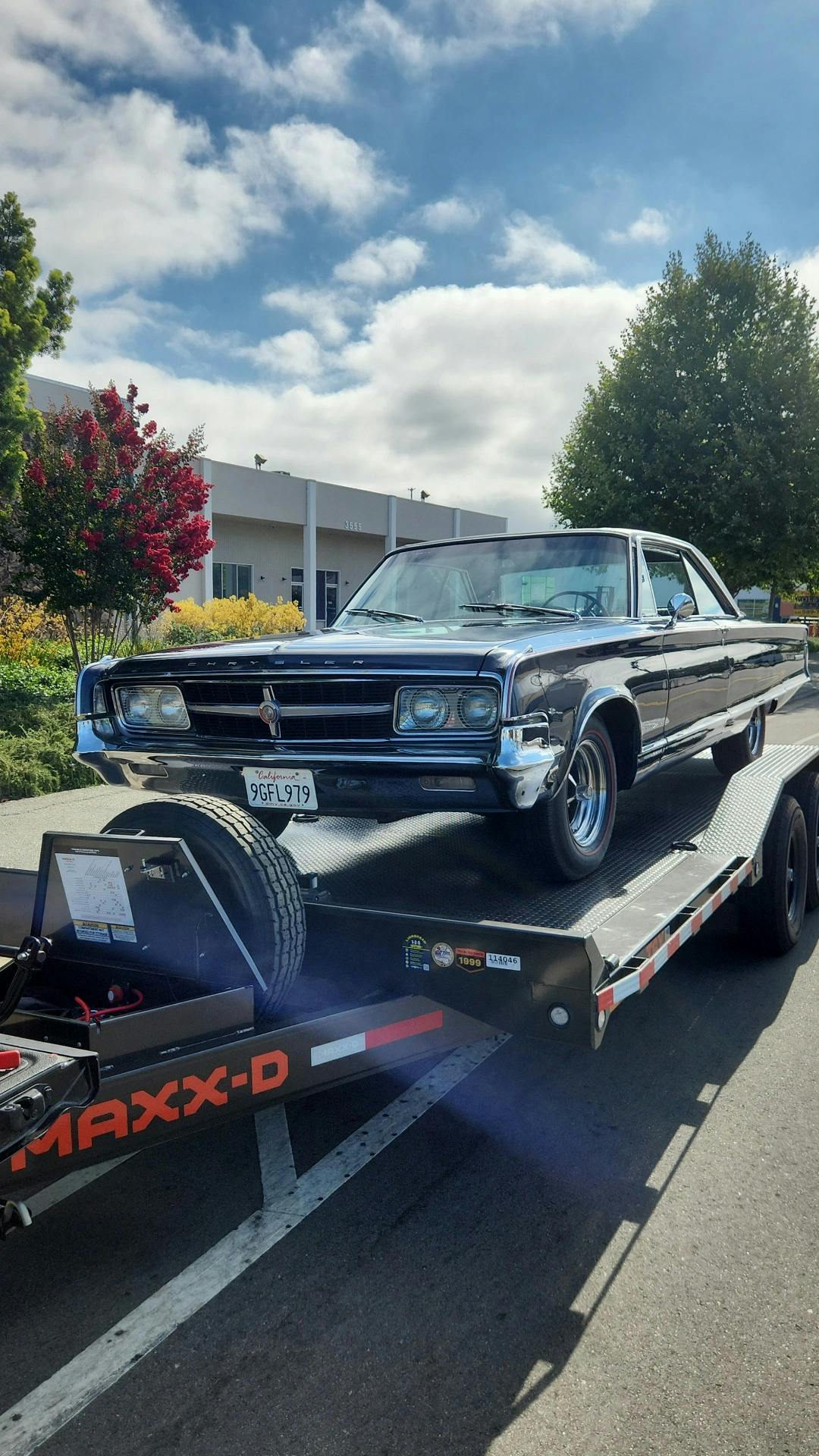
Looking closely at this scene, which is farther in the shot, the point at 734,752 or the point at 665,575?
the point at 734,752

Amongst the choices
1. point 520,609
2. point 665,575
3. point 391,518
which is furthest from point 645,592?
point 391,518

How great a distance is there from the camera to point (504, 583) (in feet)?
16.2

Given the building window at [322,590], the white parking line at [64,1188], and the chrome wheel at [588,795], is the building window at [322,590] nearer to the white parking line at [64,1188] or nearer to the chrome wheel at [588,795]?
the chrome wheel at [588,795]

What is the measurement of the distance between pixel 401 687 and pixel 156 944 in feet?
3.94

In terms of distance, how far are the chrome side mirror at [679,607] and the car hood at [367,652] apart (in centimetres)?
91

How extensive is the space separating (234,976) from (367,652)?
1.27 metres

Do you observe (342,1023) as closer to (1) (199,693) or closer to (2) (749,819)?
(1) (199,693)

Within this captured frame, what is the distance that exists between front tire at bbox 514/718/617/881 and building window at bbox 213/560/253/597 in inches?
1249

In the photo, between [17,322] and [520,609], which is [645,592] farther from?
[17,322]

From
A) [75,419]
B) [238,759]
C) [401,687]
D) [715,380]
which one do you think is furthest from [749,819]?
[715,380]

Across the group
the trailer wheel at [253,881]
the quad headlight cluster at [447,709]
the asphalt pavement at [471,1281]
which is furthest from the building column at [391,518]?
the trailer wheel at [253,881]

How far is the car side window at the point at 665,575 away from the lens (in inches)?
205

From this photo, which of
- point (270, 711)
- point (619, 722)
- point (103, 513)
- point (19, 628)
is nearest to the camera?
point (270, 711)

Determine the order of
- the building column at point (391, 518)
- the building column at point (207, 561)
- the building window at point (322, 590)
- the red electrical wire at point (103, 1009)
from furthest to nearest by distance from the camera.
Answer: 1. the building column at point (391, 518)
2. the building window at point (322, 590)
3. the building column at point (207, 561)
4. the red electrical wire at point (103, 1009)
